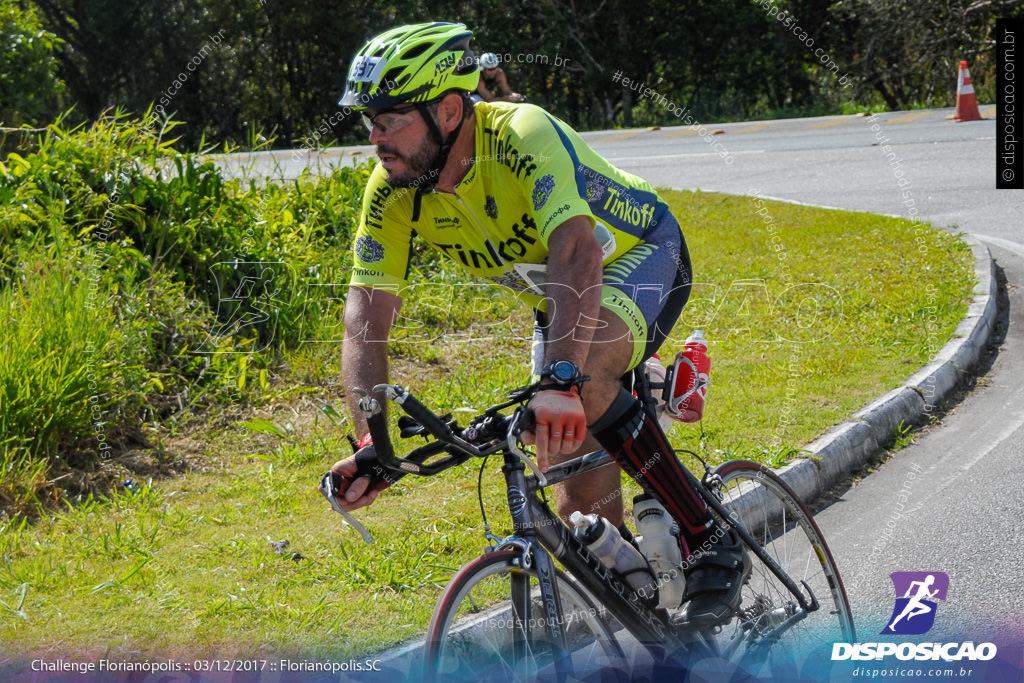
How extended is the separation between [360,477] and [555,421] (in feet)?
1.95

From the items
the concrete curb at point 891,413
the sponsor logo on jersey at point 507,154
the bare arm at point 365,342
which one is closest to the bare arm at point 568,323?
the sponsor logo on jersey at point 507,154

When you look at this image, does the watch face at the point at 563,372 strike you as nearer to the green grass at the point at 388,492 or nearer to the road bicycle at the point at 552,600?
the road bicycle at the point at 552,600

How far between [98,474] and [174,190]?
8.41 ft

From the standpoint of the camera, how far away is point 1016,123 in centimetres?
1440

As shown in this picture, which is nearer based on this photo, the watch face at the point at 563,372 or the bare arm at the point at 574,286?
the watch face at the point at 563,372

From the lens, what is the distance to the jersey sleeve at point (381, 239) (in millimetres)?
3441

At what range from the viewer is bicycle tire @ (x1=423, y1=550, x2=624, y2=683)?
256cm

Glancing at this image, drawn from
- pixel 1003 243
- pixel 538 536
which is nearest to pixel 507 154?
pixel 538 536

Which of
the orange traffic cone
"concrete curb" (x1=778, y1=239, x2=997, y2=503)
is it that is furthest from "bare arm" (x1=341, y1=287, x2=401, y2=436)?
the orange traffic cone

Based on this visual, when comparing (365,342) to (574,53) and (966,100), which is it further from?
(574,53)

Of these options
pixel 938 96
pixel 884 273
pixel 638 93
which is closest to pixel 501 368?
pixel 884 273

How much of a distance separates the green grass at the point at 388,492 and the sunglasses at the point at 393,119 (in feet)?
6.06

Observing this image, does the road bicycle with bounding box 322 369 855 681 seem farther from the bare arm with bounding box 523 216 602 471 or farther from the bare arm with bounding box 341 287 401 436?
the bare arm with bounding box 341 287 401 436

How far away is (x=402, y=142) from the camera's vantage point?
123 inches
